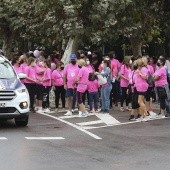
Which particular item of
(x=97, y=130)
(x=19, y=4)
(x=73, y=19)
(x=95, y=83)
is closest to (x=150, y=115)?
(x=95, y=83)

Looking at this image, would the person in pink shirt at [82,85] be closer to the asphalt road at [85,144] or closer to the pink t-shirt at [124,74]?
the asphalt road at [85,144]

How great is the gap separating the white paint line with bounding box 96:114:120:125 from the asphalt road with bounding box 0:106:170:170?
27mm

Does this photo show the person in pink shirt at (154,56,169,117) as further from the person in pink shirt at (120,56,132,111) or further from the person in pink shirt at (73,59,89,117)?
the person in pink shirt at (120,56,132,111)

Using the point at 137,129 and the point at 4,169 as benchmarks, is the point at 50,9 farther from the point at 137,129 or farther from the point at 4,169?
the point at 4,169

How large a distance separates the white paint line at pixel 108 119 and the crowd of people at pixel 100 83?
1.66ft

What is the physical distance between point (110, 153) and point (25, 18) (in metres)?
21.1

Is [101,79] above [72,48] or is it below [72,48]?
below

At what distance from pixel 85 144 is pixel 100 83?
23.6ft

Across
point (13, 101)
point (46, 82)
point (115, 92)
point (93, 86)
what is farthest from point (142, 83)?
point (115, 92)

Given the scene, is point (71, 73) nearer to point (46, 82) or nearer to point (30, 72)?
point (46, 82)

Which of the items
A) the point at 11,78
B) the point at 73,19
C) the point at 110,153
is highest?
the point at 73,19

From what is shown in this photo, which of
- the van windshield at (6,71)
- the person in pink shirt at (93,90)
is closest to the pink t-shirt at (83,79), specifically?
the person in pink shirt at (93,90)

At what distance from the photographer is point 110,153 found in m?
13.0

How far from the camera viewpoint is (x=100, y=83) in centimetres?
2145
